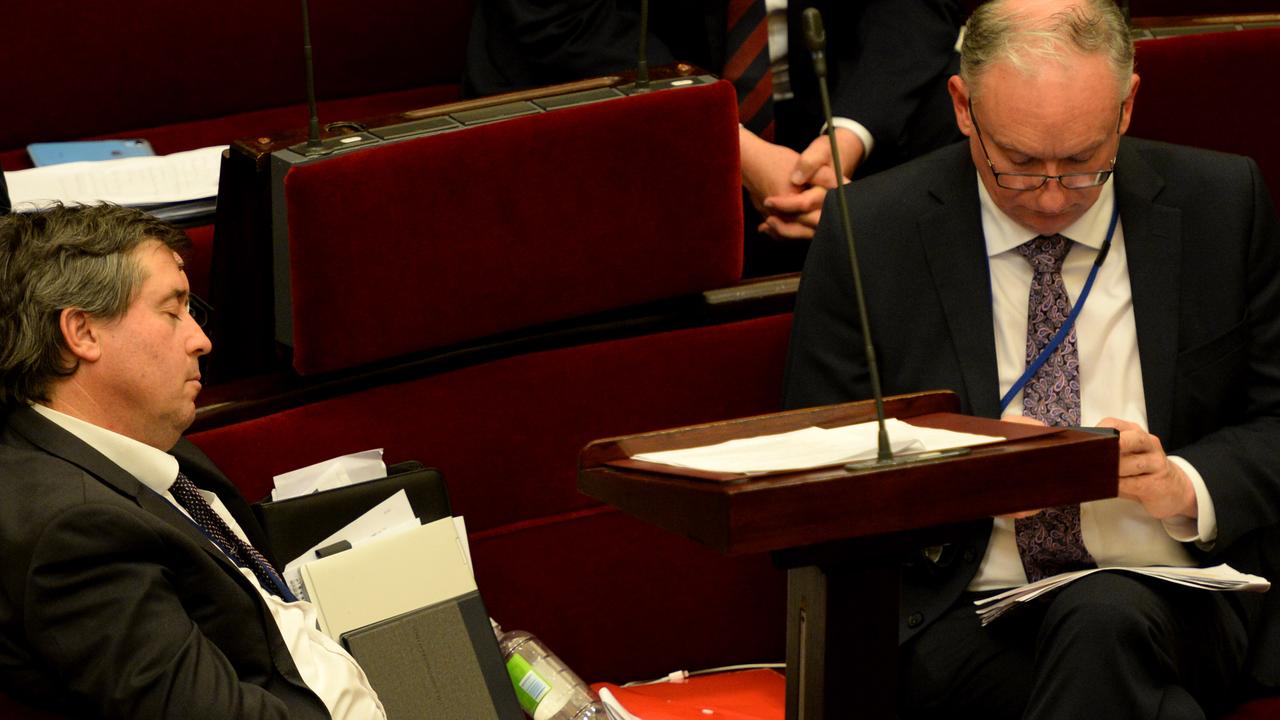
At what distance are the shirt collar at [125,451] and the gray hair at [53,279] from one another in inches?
1.5

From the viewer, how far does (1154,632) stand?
1.50 metres

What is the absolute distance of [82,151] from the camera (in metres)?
2.28

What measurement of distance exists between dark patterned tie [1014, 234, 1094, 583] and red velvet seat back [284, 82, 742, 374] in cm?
40

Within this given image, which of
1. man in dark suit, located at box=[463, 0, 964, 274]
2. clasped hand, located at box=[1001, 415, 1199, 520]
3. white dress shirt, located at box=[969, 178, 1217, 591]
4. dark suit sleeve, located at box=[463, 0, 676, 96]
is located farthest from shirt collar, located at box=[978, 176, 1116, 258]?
dark suit sleeve, located at box=[463, 0, 676, 96]

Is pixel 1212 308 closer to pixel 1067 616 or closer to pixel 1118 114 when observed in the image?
pixel 1118 114

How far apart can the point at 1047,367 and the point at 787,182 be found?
53 cm

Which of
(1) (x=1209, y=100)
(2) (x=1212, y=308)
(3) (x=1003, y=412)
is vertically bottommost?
(3) (x=1003, y=412)

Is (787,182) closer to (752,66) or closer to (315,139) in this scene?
(752,66)

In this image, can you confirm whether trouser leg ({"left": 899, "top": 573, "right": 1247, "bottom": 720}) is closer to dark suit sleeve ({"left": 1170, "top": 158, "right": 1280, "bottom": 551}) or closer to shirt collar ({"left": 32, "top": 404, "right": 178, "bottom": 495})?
dark suit sleeve ({"left": 1170, "top": 158, "right": 1280, "bottom": 551})

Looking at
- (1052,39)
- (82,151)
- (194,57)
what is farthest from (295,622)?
(194,57)

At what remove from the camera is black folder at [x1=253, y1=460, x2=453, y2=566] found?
165 centimetres

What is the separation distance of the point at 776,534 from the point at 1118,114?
77 centimetres

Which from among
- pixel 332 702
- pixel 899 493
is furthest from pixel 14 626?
pixel 899 493

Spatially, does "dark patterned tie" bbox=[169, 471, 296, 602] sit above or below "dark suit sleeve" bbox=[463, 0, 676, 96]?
below
